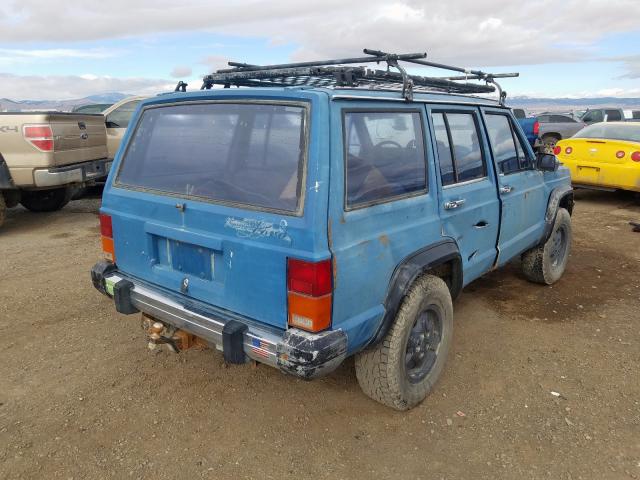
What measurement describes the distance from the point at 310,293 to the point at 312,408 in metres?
1.10

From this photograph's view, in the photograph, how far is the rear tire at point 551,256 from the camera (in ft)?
15.5

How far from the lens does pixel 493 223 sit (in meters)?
3.59

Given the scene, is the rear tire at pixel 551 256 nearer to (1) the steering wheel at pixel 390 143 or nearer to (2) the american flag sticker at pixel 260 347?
(1) the steering wheel at pixel 390 143

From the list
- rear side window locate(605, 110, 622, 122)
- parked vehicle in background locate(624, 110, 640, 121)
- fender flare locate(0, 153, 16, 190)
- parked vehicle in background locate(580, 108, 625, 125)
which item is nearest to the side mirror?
fender flare locate(0, 153, 16, 190)

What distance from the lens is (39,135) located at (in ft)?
21.2

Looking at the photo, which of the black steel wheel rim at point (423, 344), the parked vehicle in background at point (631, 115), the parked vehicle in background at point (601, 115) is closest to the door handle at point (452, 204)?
the black steel wheel rim at point (423, 344)

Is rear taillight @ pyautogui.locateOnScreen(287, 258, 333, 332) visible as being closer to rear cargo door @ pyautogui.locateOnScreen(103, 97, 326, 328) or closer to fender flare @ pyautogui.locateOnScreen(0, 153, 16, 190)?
rear cargo door @ pyautogui.locateOnScreen(103, 97, 326, 328)

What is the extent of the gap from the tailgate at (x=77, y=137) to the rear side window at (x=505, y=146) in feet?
18.3

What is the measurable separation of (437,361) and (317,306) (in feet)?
4.21

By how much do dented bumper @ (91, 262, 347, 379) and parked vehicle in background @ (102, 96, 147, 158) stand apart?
6793 mm

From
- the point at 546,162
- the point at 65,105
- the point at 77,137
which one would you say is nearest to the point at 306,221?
the point at 546,162

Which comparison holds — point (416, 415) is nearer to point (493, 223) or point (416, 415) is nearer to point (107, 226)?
point (493, 223)

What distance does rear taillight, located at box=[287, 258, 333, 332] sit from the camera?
2.17 metres

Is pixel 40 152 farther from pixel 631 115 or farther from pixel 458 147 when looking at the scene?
pixel 631 115
